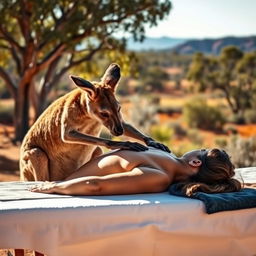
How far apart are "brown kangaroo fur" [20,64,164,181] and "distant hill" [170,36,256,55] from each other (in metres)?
56.1

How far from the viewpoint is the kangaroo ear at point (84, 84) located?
14.1ft

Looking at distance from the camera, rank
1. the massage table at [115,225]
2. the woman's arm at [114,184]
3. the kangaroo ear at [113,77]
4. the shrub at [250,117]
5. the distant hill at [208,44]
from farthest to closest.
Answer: the distant hill at [208,44] < the shrub at [250,117] < the kangaroo ear at [113,77] < the woman's arm at [114,184] < the massage table at [115,225]

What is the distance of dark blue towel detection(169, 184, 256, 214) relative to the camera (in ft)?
12.4

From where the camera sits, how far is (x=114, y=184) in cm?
392

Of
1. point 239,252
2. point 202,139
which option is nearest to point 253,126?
point 202,139

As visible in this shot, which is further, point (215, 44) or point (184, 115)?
point (215, 44)

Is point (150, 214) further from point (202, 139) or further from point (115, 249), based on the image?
point (202, 139)

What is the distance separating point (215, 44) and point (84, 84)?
6616 cm

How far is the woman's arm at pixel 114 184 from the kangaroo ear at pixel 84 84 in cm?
71

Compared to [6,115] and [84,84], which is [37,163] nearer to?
[84,84]

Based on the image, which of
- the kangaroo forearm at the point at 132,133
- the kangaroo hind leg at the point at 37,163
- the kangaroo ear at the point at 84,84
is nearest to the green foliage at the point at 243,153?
the kangaroo forearm at the point at 132,133

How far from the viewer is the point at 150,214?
3.70 m

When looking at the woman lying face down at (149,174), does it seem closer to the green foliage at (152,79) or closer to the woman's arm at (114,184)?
the woman's arm at (114,184)

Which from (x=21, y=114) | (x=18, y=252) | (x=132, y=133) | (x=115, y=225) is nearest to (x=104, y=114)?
(x=132, y=133)
